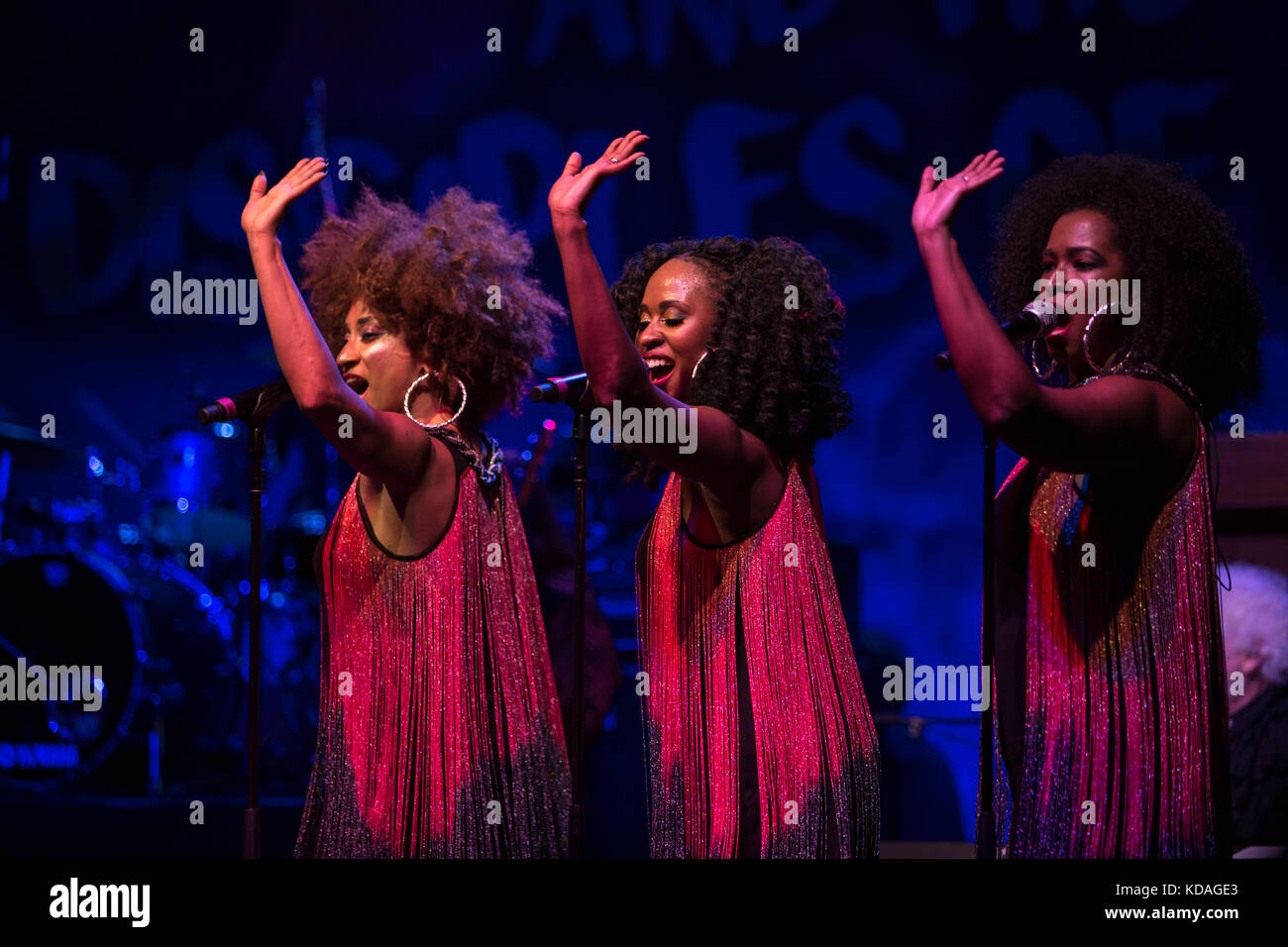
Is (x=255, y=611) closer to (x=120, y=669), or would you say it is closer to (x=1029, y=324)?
(x=1029, y=324)

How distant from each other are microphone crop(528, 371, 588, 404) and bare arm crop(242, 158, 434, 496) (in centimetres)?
30

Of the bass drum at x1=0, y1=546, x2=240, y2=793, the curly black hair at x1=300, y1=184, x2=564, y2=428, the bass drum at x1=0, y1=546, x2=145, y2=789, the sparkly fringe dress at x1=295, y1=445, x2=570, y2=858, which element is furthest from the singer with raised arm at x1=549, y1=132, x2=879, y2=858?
the bass drum at x1=0, y1=546, x2=145, y2=789

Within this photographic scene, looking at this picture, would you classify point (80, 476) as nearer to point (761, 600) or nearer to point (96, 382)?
point (96, 382)

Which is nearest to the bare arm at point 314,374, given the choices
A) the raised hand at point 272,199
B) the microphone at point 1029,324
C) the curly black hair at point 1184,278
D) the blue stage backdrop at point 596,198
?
the raised hand at point 272,199

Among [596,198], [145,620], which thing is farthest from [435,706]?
[145,620]

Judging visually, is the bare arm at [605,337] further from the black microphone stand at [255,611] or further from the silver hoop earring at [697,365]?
the black microphone stand at [255,611]

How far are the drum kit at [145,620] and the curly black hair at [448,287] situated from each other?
1.60m

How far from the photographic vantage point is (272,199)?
2615 millimetres

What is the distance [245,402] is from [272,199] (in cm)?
46

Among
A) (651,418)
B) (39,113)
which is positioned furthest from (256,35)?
(651,418)

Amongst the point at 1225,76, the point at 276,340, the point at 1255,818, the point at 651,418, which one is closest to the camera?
the point at 651,418

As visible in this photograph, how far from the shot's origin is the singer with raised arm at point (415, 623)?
8.56 feet

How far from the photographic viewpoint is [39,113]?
4.50 m
